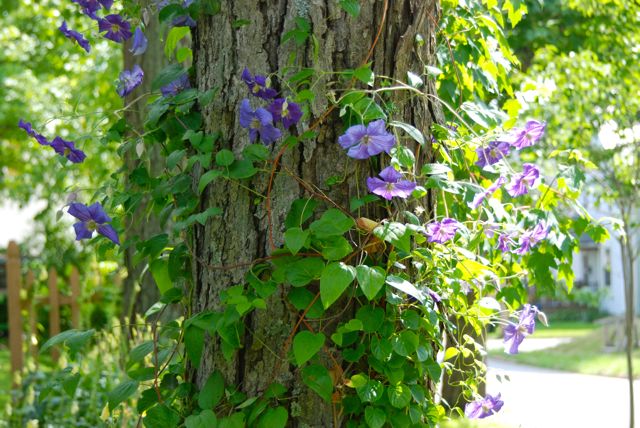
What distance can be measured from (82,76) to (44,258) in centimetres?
592

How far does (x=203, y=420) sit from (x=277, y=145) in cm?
65

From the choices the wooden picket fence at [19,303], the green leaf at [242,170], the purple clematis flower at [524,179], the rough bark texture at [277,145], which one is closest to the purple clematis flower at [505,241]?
the purple clematis flower at [524,179]

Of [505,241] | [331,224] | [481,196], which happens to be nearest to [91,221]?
[331,224]

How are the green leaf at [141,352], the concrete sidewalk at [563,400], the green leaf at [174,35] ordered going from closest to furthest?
the green leaf at [141,352] < the green leaf at [174,35] < the concrete sidewalk at [563,400]

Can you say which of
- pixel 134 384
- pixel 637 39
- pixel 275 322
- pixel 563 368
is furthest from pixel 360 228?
pixel 563 368

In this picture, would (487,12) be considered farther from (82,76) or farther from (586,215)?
(82,76)

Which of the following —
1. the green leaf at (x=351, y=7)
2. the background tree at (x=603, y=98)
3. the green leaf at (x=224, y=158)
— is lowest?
the green leaf at (x=224, y=158)

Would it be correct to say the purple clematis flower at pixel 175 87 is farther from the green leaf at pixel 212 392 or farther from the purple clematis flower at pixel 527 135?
the purple clematis flower at pixel 527 135

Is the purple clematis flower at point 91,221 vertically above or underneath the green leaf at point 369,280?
above

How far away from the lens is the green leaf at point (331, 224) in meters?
1.78

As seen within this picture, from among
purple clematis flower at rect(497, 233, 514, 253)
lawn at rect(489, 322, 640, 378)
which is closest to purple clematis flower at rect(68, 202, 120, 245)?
purple clematis flower at rect(497, 233, 514, 253)

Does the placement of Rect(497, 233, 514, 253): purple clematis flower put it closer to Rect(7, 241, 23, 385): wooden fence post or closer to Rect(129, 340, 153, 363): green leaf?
Rect(129, 340, 153, 363): green leaf

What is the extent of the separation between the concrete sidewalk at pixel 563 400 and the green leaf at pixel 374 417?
4.89 metres

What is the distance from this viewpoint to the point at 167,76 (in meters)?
2.09
